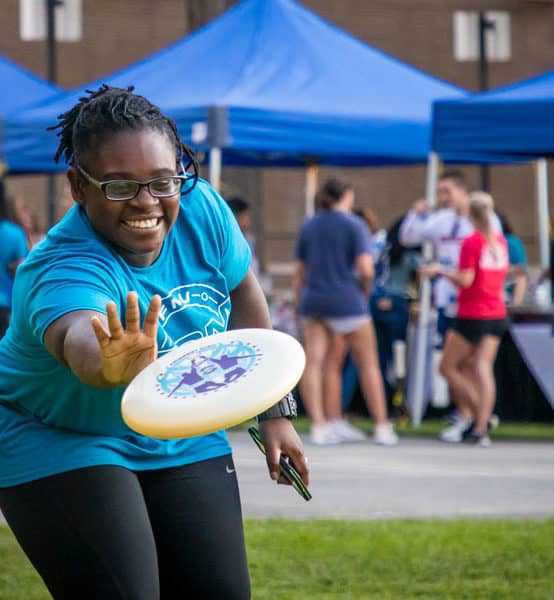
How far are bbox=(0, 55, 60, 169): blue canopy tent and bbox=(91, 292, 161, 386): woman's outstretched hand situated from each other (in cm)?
1220

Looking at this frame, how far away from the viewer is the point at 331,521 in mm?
7051

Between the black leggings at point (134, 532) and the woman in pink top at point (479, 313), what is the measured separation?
730 centimetres

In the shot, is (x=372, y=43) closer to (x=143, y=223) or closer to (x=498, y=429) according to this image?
(x=498, y=429)

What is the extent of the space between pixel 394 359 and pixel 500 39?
9.25 meters

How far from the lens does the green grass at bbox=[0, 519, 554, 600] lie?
5.54m

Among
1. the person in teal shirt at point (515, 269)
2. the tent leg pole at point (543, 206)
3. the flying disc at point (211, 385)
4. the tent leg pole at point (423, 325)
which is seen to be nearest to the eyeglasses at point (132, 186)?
the flying disc at point (211, 385)

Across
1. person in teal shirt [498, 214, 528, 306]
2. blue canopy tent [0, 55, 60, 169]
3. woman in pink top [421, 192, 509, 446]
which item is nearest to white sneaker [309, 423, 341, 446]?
woman in pink top [421, 192, 509, 446]

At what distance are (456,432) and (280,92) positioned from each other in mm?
3114

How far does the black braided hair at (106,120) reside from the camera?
3.11 m

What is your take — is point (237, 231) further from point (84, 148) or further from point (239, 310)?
point (84, 148)

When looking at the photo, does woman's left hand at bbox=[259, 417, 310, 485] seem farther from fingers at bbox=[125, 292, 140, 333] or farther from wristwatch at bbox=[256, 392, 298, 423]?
fingers at bbox=[125, 292, 140, 333]

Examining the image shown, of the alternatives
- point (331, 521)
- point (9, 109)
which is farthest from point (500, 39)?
point (331, 521)

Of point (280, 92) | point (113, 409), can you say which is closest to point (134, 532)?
point (113, 409)

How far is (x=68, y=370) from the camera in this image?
10.2 feet
